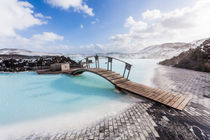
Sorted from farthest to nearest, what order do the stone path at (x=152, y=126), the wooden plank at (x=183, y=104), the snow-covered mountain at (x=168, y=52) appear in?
the snow-covered mountain at (x=168, y=52) < the wooden plank at (x=183, y=104) < the stone path at (x=152, y=126)

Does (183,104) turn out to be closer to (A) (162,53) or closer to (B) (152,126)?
(B) (152,126)

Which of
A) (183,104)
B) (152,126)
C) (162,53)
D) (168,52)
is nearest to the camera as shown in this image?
(152,126)

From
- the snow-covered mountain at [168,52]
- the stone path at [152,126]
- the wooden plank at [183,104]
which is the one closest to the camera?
the stone path at [152,126]

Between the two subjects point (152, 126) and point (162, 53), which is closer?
point (152, 126)

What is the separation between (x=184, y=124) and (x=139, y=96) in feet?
5.21

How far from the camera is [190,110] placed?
2645 millimetres

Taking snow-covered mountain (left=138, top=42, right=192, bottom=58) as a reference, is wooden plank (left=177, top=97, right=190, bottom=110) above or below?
below

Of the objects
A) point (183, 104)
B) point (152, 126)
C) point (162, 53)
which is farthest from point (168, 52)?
point (152, 126)

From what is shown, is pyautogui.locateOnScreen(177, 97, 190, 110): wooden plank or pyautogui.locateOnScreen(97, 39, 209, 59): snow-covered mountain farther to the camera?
pyautogui.locateOnScreen(97, 39, 209, 59): snow-covered mountain

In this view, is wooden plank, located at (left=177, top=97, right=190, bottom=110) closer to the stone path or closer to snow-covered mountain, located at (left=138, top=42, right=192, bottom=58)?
the stone path

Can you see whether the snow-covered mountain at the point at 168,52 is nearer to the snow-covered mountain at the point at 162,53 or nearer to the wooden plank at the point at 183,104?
the snow-covered mountain at the point at 162,53

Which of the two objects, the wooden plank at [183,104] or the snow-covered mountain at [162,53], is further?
the snow-covered mountain at [162,53]

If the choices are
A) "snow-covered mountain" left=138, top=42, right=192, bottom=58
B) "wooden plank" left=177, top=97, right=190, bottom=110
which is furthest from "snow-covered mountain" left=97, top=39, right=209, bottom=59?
"wooden plank" left=177, top=97, right=190, bottom=110

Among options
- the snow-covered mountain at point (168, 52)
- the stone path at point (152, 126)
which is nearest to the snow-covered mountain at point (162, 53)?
the snow-covered mountain at point (168, 52)
